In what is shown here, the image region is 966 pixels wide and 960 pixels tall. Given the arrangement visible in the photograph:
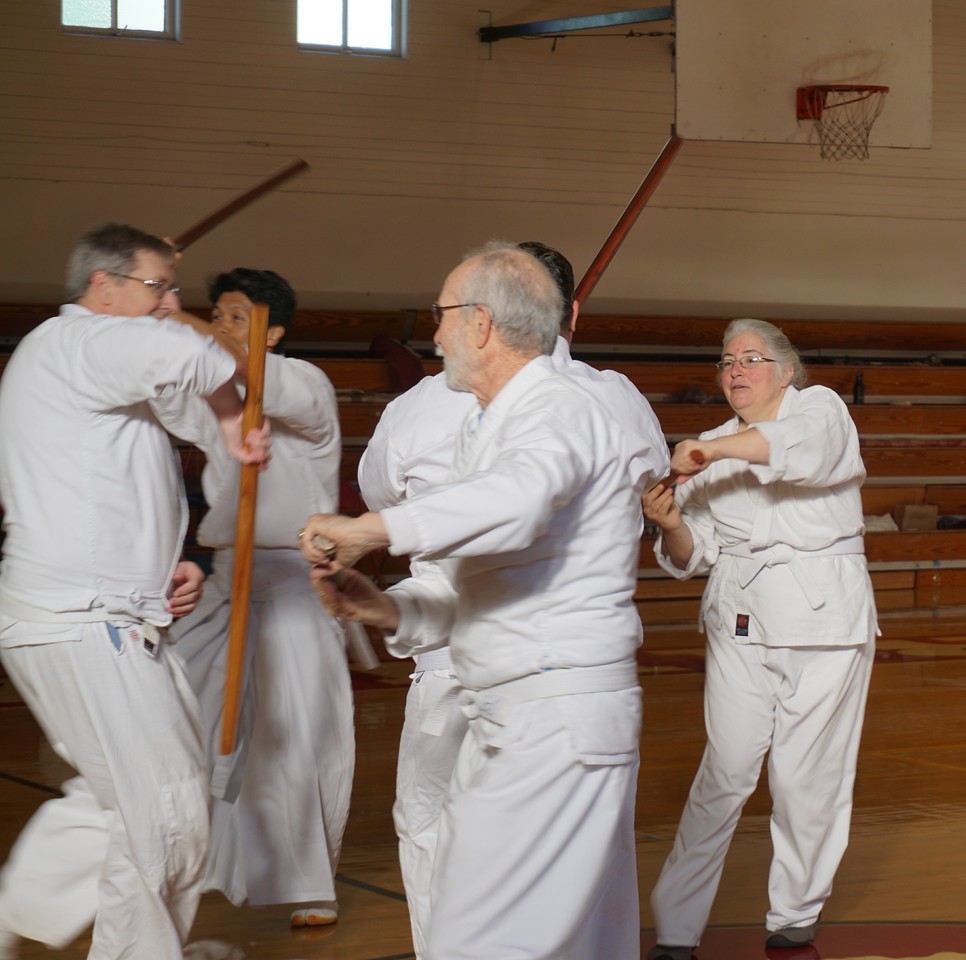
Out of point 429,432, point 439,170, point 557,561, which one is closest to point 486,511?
point 557,561

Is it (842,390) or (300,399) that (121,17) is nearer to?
(842,390)

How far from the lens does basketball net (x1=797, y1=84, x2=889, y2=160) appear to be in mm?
8555

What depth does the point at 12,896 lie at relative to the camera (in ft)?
9.17

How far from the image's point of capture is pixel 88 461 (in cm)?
271

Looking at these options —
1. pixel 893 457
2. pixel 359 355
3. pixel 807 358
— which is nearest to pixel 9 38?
pixel 359 355

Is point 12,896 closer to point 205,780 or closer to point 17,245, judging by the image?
point 205,780

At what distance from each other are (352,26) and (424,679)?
27.1 ft

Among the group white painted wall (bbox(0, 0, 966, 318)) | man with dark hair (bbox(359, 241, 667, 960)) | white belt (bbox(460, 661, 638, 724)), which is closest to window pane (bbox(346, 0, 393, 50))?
white painted wall (bbox(0, 0, 966, 318))

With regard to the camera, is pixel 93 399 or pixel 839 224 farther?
pixel 839 224

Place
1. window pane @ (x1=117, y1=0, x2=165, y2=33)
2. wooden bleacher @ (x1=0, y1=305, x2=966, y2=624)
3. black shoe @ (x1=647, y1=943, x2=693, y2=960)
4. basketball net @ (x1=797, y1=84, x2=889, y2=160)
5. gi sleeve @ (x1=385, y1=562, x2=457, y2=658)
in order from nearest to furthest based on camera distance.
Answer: gi sleeve @ (x1=385, y1=562, x2=457, y2=658)
black shoe @ (x1=647, y1=943, x2=693, y2=960)
basketball net @ (x1=797, y1=84, x2=889, y2=160)
window pane @ (x1=117, y1=0, x2=165, y2=33)
wooden bleacher @ (x1=0, y1=305, x2=966, y2=624)

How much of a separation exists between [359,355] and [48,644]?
7.81 meters

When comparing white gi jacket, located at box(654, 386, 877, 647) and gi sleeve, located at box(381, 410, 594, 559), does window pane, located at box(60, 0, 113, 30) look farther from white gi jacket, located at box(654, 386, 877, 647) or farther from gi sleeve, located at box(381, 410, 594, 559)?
gi sleeve, located at box(381, 410, 594, 559)

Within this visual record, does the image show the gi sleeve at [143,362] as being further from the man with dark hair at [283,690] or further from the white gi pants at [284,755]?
the white gi pants at [284,755]

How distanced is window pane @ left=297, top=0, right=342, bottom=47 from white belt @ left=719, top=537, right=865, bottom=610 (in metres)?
7.64
